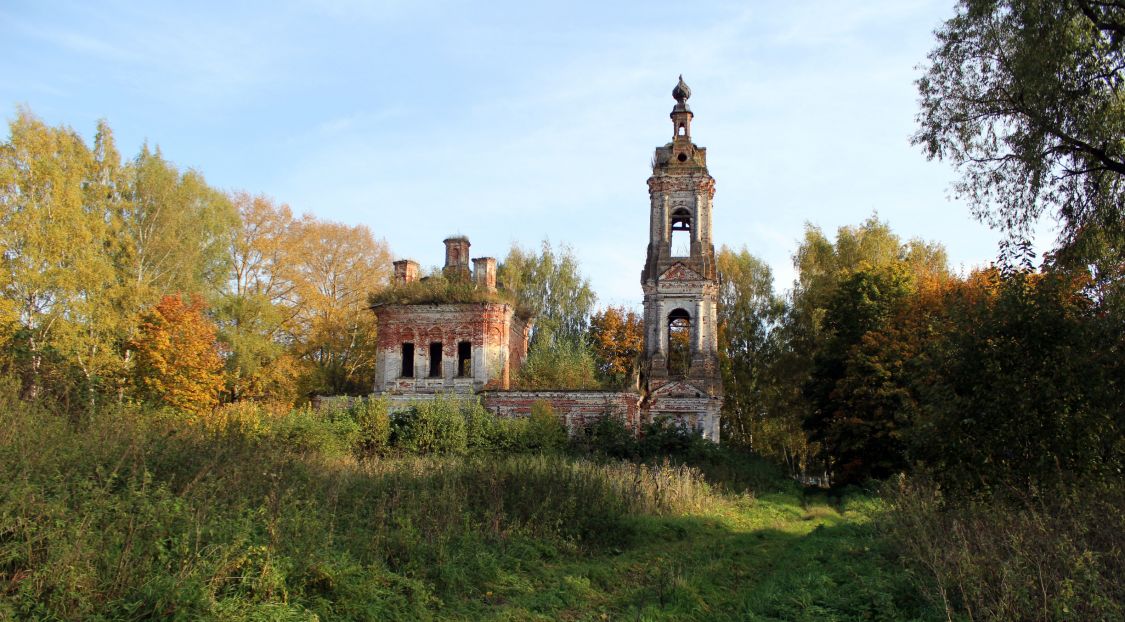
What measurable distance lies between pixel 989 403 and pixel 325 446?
1572cm

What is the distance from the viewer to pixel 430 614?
8.77 metres

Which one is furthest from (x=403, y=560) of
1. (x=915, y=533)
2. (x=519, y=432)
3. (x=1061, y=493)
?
(x=519, y=432)

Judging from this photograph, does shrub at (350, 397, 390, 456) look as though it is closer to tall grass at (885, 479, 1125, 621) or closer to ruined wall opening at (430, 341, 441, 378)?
ruined wall opening at (430, 341, 441, 378)

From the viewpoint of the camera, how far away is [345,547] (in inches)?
378

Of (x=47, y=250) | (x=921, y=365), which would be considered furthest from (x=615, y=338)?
(x=921, y=365)

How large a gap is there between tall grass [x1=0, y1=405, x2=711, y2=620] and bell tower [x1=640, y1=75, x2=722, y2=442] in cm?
1711

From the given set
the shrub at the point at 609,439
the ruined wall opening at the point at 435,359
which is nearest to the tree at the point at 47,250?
the ruined wall opening at the point at 435,359

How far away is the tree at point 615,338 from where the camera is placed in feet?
153

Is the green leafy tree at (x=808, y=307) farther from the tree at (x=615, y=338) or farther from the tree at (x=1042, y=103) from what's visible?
the tree at (x=1042, y=103)

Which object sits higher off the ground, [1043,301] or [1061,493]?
[1043,301]

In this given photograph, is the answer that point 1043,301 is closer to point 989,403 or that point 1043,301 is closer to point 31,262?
point 989,403

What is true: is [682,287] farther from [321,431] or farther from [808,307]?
[321,431]

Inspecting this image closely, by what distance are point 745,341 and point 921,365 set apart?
33.0 meters

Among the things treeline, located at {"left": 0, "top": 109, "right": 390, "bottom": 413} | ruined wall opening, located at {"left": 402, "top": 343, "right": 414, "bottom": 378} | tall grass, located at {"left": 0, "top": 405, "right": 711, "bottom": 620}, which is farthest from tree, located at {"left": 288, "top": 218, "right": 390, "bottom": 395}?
tall grass, located at {"left": 0, "top": 405, "right": 711, "bottom": 620}
